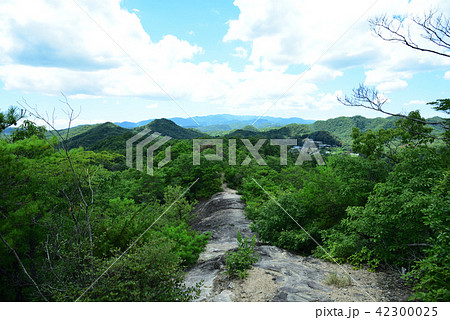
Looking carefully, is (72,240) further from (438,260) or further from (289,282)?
(438,260)

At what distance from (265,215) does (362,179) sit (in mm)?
3735

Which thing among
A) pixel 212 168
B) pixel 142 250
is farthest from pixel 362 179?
pixel 212 168

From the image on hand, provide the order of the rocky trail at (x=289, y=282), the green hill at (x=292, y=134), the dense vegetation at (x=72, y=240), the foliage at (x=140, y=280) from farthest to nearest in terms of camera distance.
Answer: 1. the green hill at (x=292, y=134)
2. the rocky trail at (x=289, y=282)
3. the dense vegetation at (x=72, y=240)
4. the foliage at (x=140, y=280)

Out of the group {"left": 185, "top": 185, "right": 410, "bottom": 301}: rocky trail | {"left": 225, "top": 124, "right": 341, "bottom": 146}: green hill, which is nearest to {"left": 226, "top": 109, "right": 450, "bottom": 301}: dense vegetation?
{"left": 185, "top": 185, "right": 410, "bottom": 301}: rocky trail

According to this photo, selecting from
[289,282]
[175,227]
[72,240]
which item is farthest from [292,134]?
[72,240]

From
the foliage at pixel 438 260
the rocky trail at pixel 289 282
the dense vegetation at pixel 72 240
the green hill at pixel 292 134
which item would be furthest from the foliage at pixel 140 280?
the green hill at pixel 292 134

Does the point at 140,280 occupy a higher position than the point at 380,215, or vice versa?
the point at 380,215

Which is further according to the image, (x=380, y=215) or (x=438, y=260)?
(x=380, y=215)

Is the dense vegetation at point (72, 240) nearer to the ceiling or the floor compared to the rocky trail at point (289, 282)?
nearer to the ceiling

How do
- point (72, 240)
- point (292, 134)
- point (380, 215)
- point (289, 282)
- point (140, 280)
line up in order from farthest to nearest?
1. point (292, 134)
2. point (380, 215)
3. point (289, 282)
4. point (72, 240)
5. point (140, 280)

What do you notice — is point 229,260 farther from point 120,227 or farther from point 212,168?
point 212,168

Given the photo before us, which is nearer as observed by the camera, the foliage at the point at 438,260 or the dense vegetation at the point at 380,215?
the foliage at the point at 438,260

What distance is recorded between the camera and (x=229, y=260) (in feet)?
21.2

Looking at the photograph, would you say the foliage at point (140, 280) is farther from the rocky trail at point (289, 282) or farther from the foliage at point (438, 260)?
the foliage at point (438, 260)
